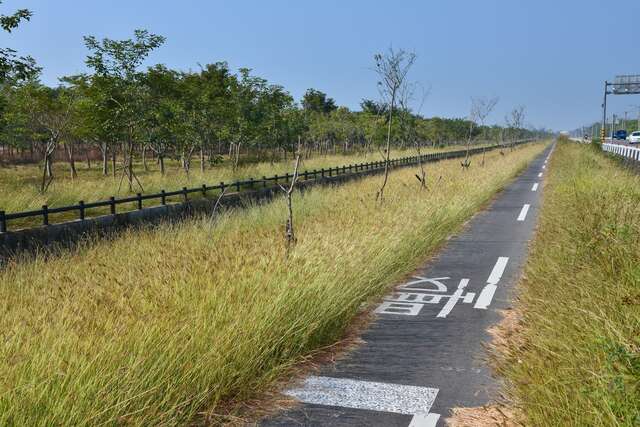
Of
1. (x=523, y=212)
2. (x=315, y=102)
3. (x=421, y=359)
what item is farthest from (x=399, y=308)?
(x=315, y=102)

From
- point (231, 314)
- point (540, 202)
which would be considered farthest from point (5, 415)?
point (540, 202)

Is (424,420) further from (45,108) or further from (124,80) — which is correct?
(45,108)

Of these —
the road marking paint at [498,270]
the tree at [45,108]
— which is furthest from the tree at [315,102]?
the road marking paint at [498,270]

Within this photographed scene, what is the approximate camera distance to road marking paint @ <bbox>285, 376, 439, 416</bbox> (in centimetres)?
458

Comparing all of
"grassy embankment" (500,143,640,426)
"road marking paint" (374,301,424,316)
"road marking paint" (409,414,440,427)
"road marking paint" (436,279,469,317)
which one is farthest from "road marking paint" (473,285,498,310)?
"road marking paint" (409,414,440,427)

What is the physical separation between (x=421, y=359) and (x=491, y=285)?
370 centimetres

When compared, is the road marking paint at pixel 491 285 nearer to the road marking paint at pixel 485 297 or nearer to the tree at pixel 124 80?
the road marking paint at pixel 485 297

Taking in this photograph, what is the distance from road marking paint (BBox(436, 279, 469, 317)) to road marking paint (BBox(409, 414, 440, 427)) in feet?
9.73

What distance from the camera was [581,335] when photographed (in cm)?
446

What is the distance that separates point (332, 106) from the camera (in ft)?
323

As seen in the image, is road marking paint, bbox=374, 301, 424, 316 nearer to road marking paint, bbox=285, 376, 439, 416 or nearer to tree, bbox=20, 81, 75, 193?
road marking paint, bbox=285, 376, 439, 416

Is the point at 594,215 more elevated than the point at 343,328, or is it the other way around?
the point at 594,215

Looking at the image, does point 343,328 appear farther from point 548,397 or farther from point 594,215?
point 594,215

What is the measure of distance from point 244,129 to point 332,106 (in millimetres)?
63302
